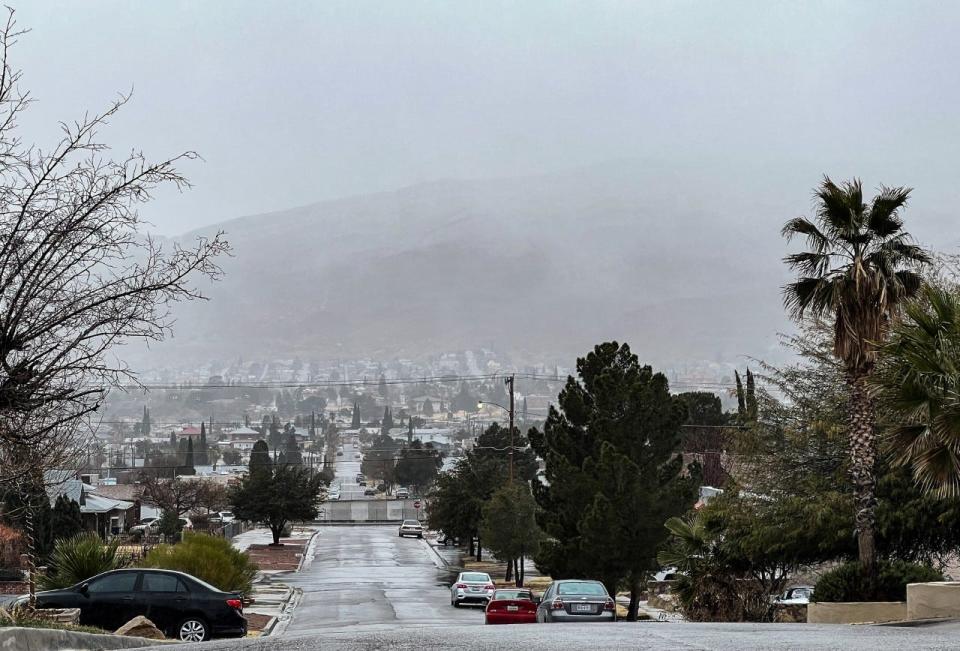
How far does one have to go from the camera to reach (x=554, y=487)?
43875 millimetres

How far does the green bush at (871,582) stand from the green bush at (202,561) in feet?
59.6

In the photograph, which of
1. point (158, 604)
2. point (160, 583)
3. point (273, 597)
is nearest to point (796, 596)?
point (273, 597)

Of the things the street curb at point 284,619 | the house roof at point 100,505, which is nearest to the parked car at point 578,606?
the street curb at point 284,619

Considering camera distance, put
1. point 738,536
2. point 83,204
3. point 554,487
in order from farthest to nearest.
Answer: point 554,487 → point 738,536 → point 83,204

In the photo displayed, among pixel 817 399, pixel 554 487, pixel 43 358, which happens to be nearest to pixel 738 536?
pixel 817 399

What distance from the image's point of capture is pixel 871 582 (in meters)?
24.9

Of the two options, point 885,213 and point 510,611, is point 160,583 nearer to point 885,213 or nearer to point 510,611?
point 510,611

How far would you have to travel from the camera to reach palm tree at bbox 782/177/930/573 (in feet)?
83.8

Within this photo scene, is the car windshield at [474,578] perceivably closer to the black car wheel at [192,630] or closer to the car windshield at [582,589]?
the car windshield at [582,589]

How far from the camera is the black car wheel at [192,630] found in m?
22.8

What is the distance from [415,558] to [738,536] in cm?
4875

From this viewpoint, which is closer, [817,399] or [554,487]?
[817,399]

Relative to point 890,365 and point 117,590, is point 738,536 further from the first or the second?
point 117,590

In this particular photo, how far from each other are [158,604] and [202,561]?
44.0 feet
